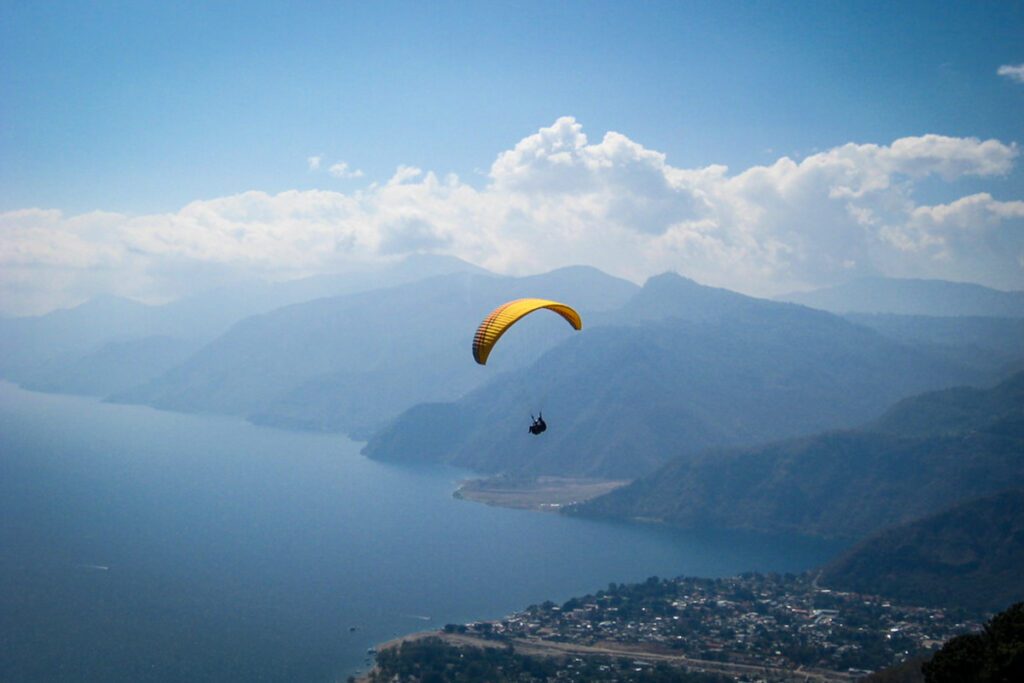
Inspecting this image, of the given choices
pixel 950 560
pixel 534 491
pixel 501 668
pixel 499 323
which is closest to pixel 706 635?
pixel 501 668

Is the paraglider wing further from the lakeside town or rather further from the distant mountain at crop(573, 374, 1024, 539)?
the distant mountain at crop(573, 374, 1024, 539)

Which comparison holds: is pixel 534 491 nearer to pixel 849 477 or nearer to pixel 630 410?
pixel 630 410

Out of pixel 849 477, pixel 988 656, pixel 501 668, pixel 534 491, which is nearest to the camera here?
pixel 988 656

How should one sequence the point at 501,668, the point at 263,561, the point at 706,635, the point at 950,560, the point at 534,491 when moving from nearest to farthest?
the point at 501,668 → the point at 706,635 → the point at 950,560 → the point at 263,561 → the point at 534,491

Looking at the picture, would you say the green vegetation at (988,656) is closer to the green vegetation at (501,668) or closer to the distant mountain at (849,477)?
the green vegetation at (501,668)

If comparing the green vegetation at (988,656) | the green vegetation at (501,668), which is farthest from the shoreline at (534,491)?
the green vegetation at (988,656)

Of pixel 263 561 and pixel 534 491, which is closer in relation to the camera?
pixel 263 561
